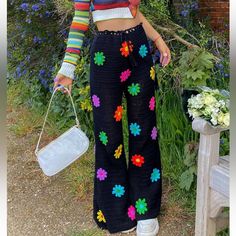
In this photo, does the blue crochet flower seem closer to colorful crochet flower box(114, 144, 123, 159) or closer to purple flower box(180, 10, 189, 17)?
colorful crochet flower box(114, 144, 123, 159)

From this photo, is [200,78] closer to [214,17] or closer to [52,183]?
[52,183]

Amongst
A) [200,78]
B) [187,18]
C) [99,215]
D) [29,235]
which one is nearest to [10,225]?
[29,235]

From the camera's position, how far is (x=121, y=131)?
91.5 inches

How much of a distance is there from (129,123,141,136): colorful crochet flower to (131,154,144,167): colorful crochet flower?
15 centimetres

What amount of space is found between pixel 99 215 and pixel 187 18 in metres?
2.61

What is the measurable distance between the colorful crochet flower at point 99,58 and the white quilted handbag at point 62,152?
9.5 inches

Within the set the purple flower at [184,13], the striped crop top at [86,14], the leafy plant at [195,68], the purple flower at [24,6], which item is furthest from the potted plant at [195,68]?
the purple flower at [24,6]

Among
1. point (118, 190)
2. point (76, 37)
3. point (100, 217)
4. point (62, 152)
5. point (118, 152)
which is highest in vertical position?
point (76, 37)

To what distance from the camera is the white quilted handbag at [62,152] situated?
218 cm

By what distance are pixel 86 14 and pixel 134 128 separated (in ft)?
2.18

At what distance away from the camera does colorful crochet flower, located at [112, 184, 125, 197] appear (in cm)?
243

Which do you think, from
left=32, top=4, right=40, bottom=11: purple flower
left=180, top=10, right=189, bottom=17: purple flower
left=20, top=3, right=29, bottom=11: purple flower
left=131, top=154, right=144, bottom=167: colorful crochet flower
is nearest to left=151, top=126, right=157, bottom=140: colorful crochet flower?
left=131, top=154, right=144, bottom=167: colorful crochet flower

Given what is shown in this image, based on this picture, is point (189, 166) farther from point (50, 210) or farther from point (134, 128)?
point (50, 210)

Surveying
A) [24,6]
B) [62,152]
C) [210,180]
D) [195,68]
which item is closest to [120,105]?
[62,152]
